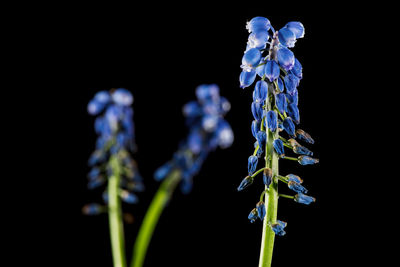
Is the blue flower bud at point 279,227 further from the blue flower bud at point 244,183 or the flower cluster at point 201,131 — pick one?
the flower cluster at point 201,131

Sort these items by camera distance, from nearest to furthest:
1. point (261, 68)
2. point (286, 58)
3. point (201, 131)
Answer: point (286, 58), point (261, 68), point (201, 131)

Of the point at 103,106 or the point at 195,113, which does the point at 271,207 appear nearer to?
the point at 195,113

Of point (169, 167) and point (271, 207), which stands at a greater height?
point (169, 167)

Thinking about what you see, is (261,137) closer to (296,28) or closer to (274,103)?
(274,103)

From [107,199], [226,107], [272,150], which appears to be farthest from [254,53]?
[107,199]

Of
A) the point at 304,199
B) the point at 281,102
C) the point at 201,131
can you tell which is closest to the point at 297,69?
the point at 281,102

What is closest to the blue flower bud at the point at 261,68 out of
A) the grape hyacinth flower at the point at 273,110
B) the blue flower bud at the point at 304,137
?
the grape hyacinth flower at the point at 273,110

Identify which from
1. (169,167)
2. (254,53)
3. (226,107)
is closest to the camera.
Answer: (254,53)
